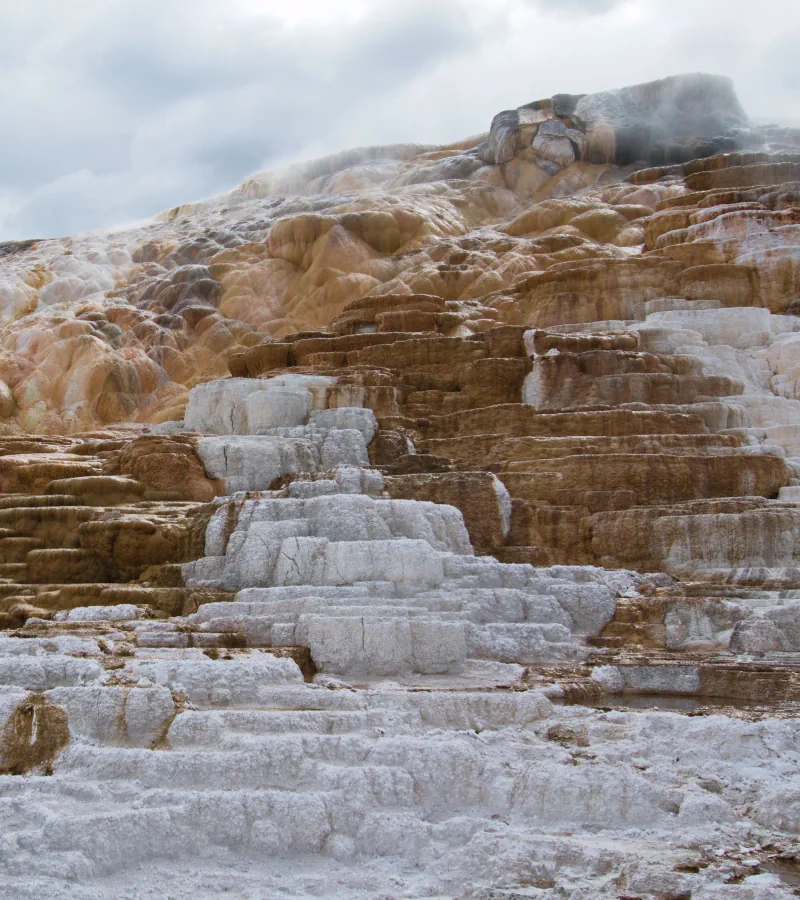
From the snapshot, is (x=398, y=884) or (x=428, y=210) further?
(x=428, y=210)

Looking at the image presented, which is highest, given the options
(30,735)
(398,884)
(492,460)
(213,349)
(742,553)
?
(213,349)

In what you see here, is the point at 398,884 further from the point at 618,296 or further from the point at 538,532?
the point at 618,296

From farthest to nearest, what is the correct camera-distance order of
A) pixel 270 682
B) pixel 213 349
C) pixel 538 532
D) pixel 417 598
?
pixel 213 349 < pixel 538 532 < pixel 417 598 < pixel 270 682

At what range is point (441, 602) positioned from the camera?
8.77 m

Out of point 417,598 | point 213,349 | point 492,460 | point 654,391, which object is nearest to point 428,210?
point 213,349

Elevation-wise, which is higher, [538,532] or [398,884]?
[538,532]

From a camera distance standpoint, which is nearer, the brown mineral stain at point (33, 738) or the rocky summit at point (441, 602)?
the rocky summit at point (441, 602)

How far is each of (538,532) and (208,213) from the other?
98.3 ft

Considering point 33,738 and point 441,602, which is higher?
point 441,602

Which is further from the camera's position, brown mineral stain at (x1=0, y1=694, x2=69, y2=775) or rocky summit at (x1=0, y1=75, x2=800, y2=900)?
brown mineral stain at (x1=0, y1=694, x2=69, y2=775)

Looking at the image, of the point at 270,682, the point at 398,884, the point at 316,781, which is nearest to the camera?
the point at 398,884

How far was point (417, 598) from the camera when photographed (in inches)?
348

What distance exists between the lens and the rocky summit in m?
5.23

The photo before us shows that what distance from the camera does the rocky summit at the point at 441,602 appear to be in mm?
5230
